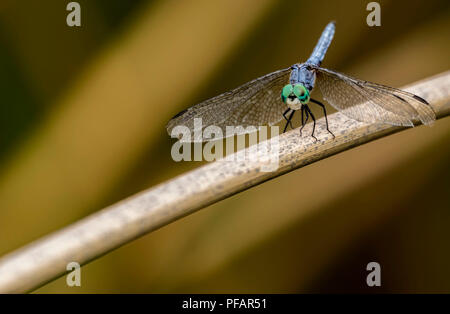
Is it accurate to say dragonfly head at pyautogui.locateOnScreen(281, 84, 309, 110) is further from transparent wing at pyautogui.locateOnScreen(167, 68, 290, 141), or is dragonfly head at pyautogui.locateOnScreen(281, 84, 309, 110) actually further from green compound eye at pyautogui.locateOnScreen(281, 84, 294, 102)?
transparent wing at pyautogui.locateOnScreen(167, 68, 290, 141)

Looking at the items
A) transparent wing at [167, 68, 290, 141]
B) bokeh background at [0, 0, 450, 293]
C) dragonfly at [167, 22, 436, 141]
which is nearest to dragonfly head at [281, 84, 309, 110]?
dragonfly at [167, 22, 436, 141]

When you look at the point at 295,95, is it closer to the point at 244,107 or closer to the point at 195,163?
the point at 244,107

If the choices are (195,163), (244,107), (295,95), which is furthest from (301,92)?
(195,163)

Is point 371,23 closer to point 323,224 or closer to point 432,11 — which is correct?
point 432,11

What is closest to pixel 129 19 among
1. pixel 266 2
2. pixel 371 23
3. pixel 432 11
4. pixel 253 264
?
pixel 266 2

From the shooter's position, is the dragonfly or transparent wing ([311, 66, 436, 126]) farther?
the dragonfly

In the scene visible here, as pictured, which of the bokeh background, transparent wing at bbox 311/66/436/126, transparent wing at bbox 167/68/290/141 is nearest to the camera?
transparent wing at bbox 311/66/436/126
